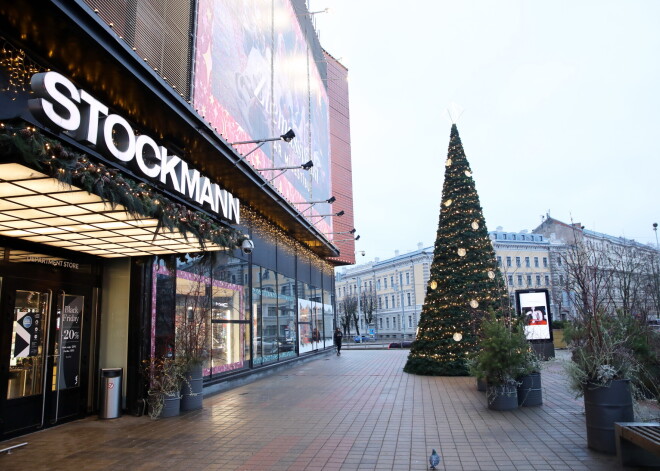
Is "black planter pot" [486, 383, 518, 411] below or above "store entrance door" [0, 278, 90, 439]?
below

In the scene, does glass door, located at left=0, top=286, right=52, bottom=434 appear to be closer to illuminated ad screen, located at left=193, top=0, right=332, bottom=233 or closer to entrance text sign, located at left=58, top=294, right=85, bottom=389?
entrance text sign, located at left=58, top=294, right=85, bottom=389

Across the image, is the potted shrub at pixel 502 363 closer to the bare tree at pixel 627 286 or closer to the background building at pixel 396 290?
the bare tree at pixel 627 286

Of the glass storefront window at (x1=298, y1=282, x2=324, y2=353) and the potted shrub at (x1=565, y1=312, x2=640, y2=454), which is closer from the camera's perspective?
the potted shrub at (x1=565, y1=312, x2=640, y2=454)

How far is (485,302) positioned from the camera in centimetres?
1533

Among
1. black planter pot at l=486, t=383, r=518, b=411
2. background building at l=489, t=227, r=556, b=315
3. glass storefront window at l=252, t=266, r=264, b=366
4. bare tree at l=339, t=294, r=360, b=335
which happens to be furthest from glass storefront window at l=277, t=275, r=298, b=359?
background building at l=489, t=227, r=556, b=315

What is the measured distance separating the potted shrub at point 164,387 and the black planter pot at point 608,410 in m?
7.06

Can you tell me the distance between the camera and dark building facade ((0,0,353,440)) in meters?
5.91

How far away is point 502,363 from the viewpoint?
9039 mm

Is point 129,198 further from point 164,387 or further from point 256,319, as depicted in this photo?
point 256,319

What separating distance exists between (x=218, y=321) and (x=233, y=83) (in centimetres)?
659

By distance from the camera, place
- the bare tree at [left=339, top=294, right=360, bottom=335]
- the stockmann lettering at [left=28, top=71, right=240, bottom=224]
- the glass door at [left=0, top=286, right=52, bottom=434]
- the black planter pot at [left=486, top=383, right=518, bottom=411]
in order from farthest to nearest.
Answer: the bare tree at [left=339, top=294, right=360, bottom=335] → the black planter pot at [left=486, top=383, right=518, bottom=411] → the glass door at [left=0, top=286, right=52, bottom=434] → the stockmann lettering at [left=28, top=71, right=240, bottom=224]

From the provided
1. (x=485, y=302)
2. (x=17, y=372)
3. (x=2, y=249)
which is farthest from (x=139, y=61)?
(x=485, y=302)

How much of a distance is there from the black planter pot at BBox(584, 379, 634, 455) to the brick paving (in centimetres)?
21

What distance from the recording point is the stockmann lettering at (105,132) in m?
5.46
